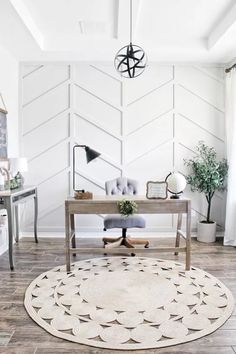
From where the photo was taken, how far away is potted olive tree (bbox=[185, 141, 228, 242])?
14.8 ft

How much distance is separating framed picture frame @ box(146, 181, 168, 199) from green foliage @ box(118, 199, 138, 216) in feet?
0.78

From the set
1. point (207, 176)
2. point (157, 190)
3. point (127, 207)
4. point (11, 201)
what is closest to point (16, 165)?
point (11, 201)

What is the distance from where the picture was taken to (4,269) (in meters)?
3.45

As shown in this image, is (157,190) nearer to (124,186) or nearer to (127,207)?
(127,207)

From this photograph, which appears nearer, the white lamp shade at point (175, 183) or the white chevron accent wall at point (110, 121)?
the white lamp shade at point (175, 183)

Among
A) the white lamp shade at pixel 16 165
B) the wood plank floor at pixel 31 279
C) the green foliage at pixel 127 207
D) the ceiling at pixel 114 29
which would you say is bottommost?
the wood plank floor at pixel 31 279

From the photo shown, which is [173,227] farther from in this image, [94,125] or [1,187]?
[1,187]

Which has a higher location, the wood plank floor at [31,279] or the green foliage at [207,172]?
the green foliage at [207,172]

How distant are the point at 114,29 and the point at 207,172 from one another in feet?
7.49

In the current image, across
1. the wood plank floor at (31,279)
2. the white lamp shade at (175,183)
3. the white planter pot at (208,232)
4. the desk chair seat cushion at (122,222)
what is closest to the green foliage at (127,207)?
the white lamp shade at (175,183)

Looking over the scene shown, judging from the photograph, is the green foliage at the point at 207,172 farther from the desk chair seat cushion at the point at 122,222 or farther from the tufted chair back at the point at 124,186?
the desk chair seat cushion at the point at 122,222

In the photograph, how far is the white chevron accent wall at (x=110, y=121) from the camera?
484 centimetres

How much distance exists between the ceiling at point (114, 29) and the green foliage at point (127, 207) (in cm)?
199

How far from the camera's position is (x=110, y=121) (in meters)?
4.86
